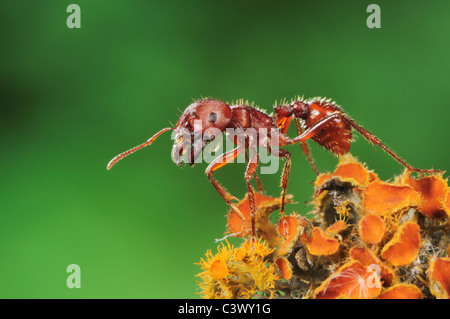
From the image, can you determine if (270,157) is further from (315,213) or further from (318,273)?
(318,273)

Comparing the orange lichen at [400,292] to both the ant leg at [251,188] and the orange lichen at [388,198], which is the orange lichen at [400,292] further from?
the ant leg at [251,188]

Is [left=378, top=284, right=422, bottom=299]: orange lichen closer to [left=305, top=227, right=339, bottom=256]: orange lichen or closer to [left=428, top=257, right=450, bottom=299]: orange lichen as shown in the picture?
[left=428, top=257, right=450, bottom=299]: orange lichen

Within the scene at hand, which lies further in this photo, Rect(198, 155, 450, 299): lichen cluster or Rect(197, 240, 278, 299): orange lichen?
Rect(197, 240, 278, 299): orange lichen

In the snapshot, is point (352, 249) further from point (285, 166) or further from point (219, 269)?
point (285, 166)

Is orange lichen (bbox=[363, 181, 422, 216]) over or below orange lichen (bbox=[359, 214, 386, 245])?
over

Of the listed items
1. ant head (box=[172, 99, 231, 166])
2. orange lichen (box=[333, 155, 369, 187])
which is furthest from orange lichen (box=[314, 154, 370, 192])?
ant head (box=[172, 99, 231, 166])
